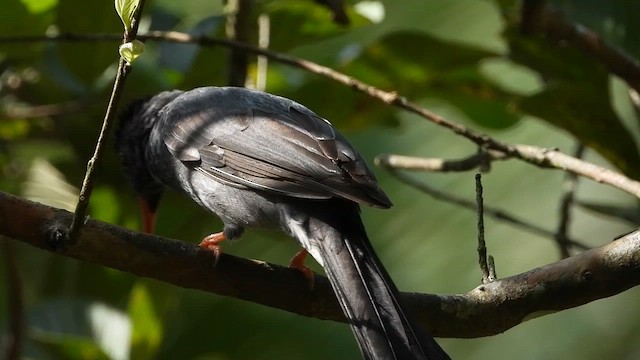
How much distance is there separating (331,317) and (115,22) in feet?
6.87

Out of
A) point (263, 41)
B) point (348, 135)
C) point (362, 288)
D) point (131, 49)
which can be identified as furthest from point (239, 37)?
point (131, 49)

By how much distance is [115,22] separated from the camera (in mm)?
4691

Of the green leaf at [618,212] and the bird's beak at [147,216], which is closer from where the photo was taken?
the green leaf at [618,212]

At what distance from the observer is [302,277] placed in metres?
3.32

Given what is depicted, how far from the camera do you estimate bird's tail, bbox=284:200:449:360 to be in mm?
2885

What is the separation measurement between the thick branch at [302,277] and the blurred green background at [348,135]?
132 centimetres

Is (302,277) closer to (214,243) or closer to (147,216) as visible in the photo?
(214,243)

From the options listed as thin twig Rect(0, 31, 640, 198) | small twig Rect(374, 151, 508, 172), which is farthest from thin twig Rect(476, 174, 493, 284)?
small twig Rect(374, 151, 508, 172)

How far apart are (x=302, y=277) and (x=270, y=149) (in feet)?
2.08

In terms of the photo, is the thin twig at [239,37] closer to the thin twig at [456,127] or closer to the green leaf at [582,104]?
the thin twig at [456,127]

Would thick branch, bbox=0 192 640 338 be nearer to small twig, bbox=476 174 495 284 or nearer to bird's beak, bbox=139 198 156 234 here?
small twig, bbox=476 174 495 284

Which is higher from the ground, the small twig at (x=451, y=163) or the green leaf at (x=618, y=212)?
the green leaf at (x=618, y=212)

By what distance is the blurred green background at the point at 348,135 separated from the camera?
14.9ft

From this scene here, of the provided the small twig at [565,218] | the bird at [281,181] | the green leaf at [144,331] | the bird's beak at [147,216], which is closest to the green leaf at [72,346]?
the green leaf at [144,331]
